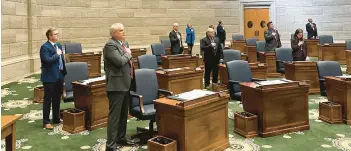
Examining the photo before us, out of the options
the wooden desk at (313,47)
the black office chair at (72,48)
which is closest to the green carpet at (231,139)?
the black office chair at (72,48)

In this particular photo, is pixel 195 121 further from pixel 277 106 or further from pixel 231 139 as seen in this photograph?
pixel 277 106

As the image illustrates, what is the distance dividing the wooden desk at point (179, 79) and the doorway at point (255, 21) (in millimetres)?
10043

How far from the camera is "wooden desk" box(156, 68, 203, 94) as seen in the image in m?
5.71

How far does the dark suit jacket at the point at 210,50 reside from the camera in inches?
298

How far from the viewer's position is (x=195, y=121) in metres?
3.57

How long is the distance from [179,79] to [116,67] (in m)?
2.24

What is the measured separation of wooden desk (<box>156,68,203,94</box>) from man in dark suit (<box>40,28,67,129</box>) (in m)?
1.55

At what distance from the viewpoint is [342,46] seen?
10414 mm

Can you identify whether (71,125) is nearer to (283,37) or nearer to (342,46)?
(342,46)

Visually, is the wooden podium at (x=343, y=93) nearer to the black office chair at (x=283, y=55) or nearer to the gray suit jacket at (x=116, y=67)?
the black office chair at (x=283, y=55)

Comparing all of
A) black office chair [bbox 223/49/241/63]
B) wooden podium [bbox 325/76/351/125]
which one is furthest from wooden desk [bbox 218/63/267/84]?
wooden podium [bbox 325/76/351/125]

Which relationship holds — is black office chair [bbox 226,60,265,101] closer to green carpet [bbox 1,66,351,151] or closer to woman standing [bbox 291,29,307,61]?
green carpet [bbox 1,66,351,151]

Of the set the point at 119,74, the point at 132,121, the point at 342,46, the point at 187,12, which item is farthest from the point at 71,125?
the point at 187,12

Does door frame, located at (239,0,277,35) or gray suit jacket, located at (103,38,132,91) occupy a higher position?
door frame, located at (239,0,277,35)
